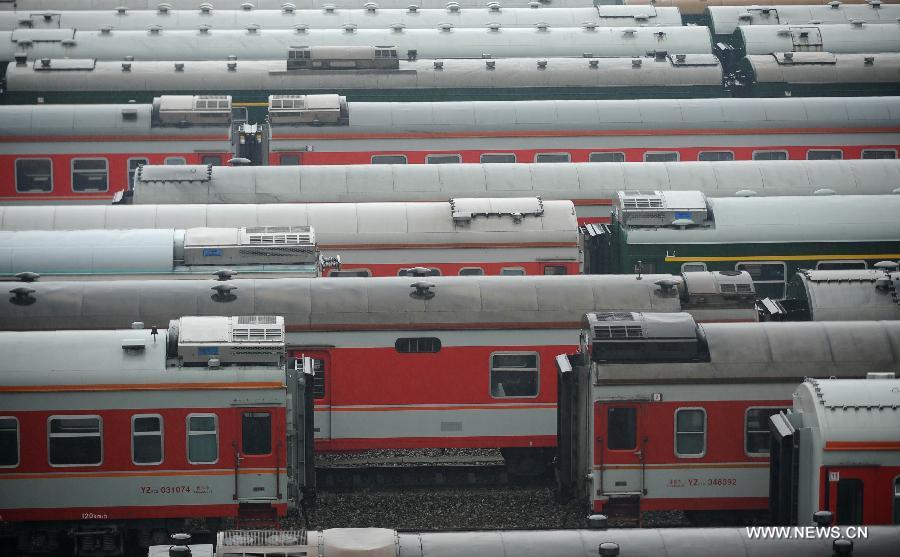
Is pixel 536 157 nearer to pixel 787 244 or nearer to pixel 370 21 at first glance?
pixel 787 244

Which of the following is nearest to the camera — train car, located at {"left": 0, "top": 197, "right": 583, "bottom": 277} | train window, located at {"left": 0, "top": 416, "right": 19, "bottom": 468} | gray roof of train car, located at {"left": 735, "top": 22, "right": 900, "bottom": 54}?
train window, located at {"left": 0, "top": 416, "right": 19, "bottom": 468}

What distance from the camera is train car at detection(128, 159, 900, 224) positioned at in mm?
36844

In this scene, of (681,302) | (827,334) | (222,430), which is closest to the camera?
(222,430)

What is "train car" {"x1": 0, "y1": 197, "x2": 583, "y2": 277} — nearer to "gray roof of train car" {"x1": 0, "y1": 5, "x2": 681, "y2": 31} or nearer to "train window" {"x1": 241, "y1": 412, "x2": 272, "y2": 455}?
"train window" {"x1": 241, "y1": 412, "x2": 272, "y2": 455}

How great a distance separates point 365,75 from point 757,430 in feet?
88.2

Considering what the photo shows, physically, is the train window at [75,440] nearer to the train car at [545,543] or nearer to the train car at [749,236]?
the train car at [545,543]

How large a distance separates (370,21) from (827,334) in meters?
35.1

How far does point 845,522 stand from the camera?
75.1 ft

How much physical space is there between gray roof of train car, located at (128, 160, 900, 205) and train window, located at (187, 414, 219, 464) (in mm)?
12975

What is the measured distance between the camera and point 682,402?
25250mm

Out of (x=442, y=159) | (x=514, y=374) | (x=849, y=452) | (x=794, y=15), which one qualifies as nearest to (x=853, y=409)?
(x=849, y=452)

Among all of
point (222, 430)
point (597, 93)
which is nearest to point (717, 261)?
point (222, 430)

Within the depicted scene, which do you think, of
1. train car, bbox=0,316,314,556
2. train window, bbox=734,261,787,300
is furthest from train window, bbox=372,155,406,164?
train car, bbox=0,316,314,556

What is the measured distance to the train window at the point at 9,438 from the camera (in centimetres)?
2403
